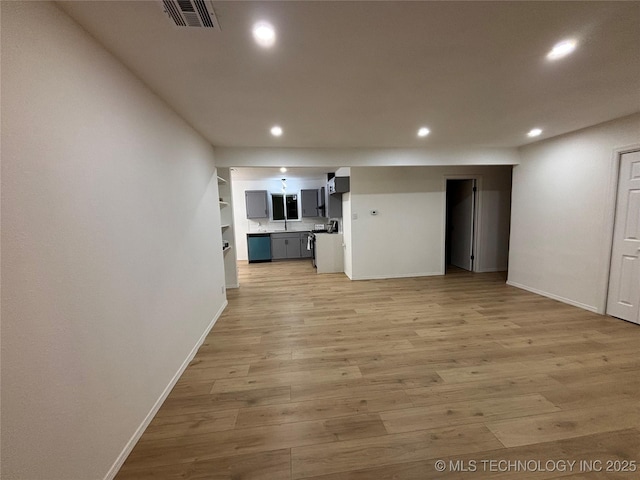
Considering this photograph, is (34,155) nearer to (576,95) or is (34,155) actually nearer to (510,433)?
(510,433)

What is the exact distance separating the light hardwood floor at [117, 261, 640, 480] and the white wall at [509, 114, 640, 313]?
1.68ft

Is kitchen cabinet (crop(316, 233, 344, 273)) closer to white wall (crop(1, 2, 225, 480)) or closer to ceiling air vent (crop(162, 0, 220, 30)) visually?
white wall (crop(1, 2, 225, 480))

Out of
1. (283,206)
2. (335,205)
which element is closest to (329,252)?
(335,205)

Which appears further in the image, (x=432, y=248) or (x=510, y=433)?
(x=432, y=248)

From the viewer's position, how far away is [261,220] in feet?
25.4

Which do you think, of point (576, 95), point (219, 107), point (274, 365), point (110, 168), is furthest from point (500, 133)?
point (110, 168)

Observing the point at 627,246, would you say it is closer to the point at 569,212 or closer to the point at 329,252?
the point at 569,212

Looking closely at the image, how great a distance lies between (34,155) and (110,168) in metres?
0.43

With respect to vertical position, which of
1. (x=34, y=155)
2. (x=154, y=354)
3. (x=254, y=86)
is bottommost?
(x=154, y=354)

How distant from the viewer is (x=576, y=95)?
2.26 metres

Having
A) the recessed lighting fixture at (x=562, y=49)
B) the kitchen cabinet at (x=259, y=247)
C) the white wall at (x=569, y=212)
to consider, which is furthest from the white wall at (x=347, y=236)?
the recessed lighting fixture at (x=562, y=49)

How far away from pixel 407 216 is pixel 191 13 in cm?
466

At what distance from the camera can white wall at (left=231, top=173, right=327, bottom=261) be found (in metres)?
7.57

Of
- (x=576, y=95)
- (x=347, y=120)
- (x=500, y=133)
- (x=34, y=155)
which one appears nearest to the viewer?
(x=34, y=155)
